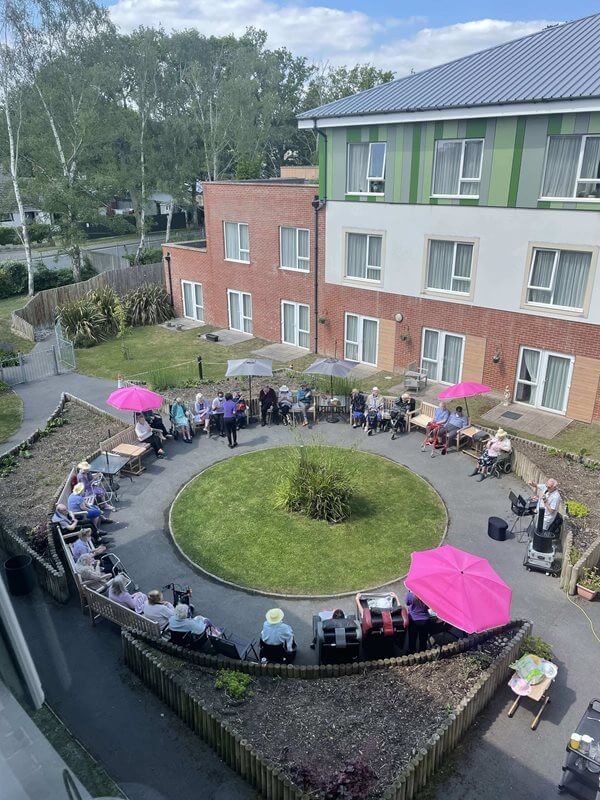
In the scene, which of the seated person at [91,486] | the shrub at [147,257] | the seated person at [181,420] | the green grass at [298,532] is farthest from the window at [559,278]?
the shrub at [147,257]

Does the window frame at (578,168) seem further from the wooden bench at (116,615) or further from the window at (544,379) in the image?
the wooden bench at (116,615)

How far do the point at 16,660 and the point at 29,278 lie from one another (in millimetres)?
38674

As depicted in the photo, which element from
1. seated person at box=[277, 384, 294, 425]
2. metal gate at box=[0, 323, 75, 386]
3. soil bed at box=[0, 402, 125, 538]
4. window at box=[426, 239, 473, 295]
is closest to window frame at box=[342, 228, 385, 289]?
window at box=[426, 239, 473, 295]

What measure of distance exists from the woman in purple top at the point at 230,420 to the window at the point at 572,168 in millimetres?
11774

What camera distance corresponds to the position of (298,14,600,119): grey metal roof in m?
17.6

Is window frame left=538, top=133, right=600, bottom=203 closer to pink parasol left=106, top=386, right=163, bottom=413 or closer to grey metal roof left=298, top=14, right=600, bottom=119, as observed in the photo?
grey metal roof left=298, top=14, right=600, bottom=119

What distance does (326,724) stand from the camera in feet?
27.2

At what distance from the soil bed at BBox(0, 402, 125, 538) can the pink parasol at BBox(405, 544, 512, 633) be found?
355 inches

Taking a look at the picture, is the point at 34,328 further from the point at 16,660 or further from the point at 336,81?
the point at 336,81

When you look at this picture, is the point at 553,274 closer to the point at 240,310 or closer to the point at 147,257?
the point at 240,310

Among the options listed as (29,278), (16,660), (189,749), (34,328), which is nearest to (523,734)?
(189,749)

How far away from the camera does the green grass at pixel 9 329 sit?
28.0m

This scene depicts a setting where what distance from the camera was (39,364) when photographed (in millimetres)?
24766

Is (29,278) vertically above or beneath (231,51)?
beneath
